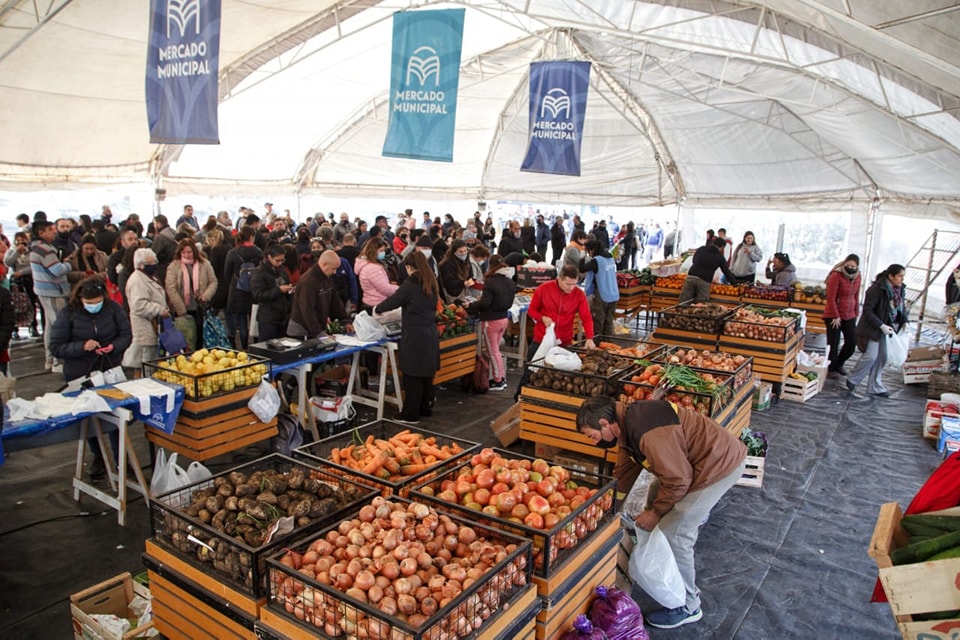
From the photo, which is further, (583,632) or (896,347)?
(896,347)

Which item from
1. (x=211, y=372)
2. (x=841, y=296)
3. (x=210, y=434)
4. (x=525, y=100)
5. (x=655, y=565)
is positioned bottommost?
(x=655, y=565)

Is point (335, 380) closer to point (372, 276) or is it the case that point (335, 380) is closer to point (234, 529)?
point (372, 276)

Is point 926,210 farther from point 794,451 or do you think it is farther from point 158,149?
point 158,149

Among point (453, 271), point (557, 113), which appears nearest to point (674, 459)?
point (453, 271)

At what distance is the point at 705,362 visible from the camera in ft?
20.7

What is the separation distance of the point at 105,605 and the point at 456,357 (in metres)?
4.83

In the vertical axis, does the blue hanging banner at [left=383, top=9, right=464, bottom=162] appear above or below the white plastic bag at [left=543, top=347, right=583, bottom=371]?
above

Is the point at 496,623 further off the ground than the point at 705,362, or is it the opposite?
the point at 705,362

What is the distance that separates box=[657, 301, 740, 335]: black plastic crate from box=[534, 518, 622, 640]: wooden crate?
17.6 ft

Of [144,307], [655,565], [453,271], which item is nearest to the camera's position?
[655,565]

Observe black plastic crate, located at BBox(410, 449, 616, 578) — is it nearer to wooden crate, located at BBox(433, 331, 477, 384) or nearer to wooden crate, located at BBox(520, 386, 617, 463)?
wooden crate, located at BBox(520, 386, 617, 463)

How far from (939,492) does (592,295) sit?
6791mm

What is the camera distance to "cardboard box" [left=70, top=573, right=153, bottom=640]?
3090mm

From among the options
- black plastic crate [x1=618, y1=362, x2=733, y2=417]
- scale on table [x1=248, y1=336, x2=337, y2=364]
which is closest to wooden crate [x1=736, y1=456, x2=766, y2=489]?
black plastic crate [x1=618, y1=362, x2=733, y2=417]
